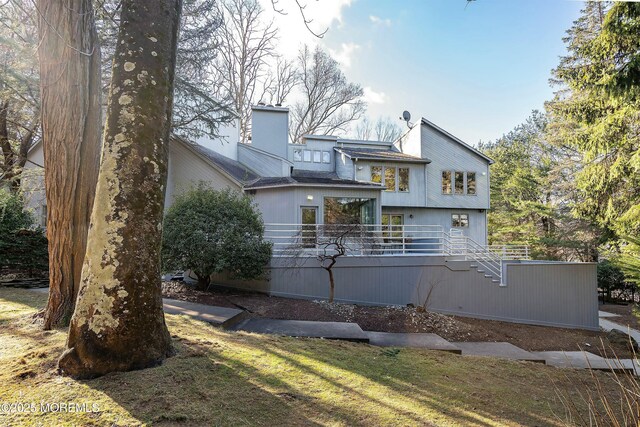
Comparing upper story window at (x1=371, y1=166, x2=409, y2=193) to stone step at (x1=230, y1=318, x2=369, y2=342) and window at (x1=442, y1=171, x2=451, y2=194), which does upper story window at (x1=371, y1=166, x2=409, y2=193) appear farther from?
stone step at (x1=230, y1=318, x2=369, y2=342)

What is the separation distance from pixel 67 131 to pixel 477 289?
1113 centimetres

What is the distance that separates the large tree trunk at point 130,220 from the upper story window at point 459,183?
1784 centimetres

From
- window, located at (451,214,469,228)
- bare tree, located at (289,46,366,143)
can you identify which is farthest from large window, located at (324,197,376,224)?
bare tree, located at (289,46,366,143)

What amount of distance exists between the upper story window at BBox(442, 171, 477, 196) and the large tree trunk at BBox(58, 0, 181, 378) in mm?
17841

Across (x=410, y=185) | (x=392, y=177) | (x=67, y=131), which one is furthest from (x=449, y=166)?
(x=67, y=131)

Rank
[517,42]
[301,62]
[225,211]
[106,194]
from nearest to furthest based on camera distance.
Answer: [106,194]
[517,42]
[225,211]
[301,62]

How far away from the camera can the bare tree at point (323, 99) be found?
24.8 m

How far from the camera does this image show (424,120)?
18.5 m

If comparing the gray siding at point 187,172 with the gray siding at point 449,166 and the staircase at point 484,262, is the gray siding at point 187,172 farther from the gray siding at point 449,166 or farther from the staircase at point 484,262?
the gray siding at point 449,166

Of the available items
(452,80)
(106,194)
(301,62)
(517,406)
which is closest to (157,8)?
(106,194)

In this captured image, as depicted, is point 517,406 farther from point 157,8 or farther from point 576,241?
point 576,241

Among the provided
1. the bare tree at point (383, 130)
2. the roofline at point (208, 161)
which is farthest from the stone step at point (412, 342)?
the bare tree at point (383, 130)

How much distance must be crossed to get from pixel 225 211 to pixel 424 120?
44.2 feet

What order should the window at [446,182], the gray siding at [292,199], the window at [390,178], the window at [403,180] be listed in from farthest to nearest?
the window at [446,182]
the window at [403,180]
the window at [390,178]
the gray siding at [292,199]
